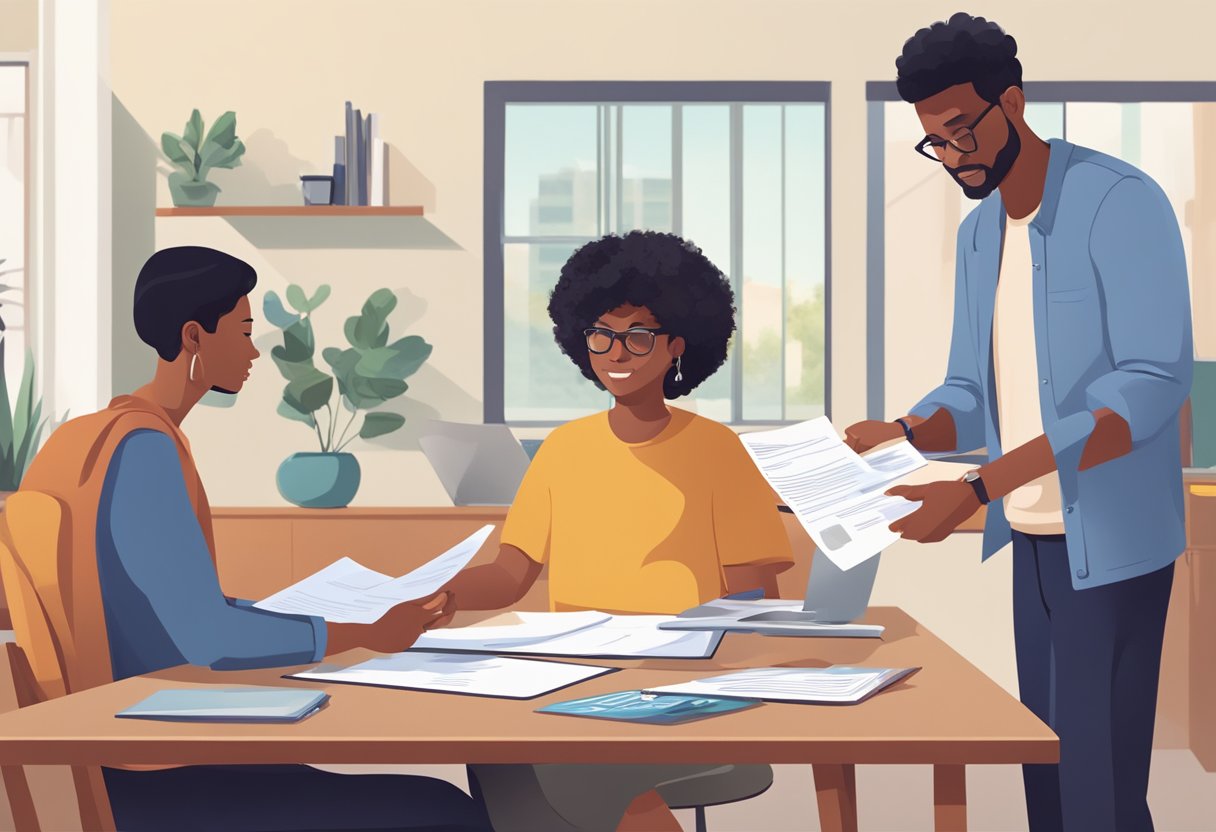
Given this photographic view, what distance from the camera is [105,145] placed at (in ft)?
14.5

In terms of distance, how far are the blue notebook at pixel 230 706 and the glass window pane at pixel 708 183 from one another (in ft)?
10.3

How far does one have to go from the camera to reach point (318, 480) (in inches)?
159

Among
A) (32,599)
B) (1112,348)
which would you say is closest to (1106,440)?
(1112,348)

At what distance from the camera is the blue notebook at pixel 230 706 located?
1.33m

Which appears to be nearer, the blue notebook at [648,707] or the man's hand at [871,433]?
the blue notebook at [648,707]

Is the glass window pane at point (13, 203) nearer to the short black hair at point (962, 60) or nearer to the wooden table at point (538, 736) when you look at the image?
the wooden table at point (538, 736)

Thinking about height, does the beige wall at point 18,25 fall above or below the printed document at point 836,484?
above

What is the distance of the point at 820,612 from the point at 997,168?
716 millimetres

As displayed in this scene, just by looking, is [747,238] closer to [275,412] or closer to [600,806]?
[275,412]

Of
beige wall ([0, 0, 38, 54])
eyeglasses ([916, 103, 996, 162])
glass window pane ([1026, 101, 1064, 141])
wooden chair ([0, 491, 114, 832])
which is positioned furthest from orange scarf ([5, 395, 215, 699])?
glass window pane ([1026, 101, 1064, 141])

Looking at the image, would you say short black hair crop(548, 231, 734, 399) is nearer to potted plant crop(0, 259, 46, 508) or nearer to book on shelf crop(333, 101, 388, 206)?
book on shelf crop(333, 101, 388, 206)

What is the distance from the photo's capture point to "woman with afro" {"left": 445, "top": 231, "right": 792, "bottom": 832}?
88.6 inches

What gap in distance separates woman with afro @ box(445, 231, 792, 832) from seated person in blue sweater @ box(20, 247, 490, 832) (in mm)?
577

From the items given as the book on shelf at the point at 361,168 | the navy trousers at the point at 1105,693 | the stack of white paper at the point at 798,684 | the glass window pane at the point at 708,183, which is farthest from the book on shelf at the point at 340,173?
the stack of white paper at the point at 798,684
